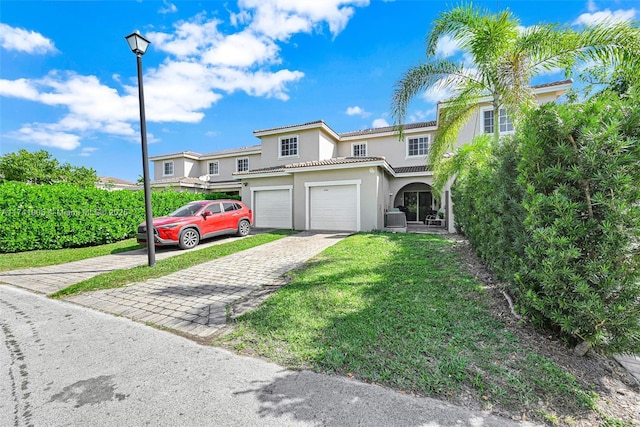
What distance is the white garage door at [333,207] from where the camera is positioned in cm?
1277

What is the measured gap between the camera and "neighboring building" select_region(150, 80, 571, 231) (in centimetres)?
1266

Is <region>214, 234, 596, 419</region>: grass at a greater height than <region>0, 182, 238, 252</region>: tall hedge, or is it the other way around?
<region>0, 182, 238, 252</region>: tall hedge

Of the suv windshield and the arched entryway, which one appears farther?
the arched entryway

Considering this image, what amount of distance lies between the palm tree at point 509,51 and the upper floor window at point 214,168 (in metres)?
20.3

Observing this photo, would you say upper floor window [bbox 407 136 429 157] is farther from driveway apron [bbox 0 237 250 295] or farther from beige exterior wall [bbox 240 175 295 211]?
driveway apron [bbox 0 237 250 295]

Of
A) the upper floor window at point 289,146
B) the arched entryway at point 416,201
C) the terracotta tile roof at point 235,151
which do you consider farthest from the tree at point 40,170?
the arched entryway at point 416,201

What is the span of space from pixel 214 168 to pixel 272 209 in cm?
1257

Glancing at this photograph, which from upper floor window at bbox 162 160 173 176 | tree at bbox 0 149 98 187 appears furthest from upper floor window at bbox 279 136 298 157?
tree at bbox 0 149 98 187

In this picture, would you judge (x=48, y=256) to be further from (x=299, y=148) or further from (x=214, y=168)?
(x=214, y=168)

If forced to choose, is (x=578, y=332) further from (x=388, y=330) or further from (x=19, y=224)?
(x=19, y=224)

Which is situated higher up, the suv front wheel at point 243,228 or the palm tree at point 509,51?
the palm tree at point 509,51

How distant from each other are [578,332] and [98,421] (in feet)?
14.0

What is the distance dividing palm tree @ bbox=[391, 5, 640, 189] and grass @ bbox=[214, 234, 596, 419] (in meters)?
4.08

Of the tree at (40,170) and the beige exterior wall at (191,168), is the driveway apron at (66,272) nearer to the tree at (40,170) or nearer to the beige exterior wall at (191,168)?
the beige exterior wall at (191,168)
